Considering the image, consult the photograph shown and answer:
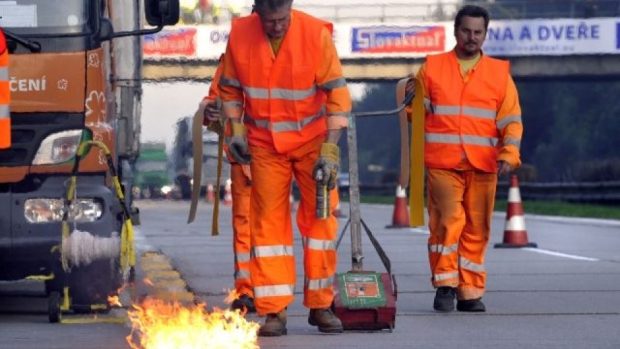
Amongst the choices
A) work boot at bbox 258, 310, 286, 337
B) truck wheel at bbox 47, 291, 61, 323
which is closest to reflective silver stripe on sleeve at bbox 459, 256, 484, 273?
work boot at bbox 258, 310, 286, 337

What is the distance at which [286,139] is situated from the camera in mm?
8680

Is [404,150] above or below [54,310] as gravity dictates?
above

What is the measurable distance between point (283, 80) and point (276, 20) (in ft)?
1.05

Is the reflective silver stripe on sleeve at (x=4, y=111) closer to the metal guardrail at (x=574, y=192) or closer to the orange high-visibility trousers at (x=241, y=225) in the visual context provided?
the orange high-visibility trousers at (x=241, y=225)

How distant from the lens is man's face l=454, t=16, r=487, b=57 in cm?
1045

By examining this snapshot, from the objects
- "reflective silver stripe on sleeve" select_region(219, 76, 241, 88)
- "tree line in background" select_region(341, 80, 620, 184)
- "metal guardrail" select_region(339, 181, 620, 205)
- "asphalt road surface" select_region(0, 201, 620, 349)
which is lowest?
"tree line in background" select_region(341, 80, 620, 184)

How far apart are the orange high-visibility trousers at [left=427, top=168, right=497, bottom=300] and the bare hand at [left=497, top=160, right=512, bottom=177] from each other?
0.16 metres

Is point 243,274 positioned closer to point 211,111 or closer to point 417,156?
point 417,156

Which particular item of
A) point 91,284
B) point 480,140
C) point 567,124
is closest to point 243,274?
point 91,284

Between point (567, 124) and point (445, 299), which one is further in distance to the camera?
point (567, 124)

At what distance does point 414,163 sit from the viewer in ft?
33.0

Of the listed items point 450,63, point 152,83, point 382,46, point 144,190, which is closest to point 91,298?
point 450,63

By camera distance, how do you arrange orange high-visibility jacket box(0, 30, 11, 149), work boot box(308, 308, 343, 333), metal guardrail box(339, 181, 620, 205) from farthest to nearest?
metal guardrail box(339, 181, 620, 205) → work boot box(308, 308, 343, 333) → orange high-visibility jacket box(0, 30, 11, 149)

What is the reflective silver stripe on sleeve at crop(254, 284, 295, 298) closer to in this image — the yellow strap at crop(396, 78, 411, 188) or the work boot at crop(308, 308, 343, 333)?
the work boot at crop(308, 308, 343, 333)
